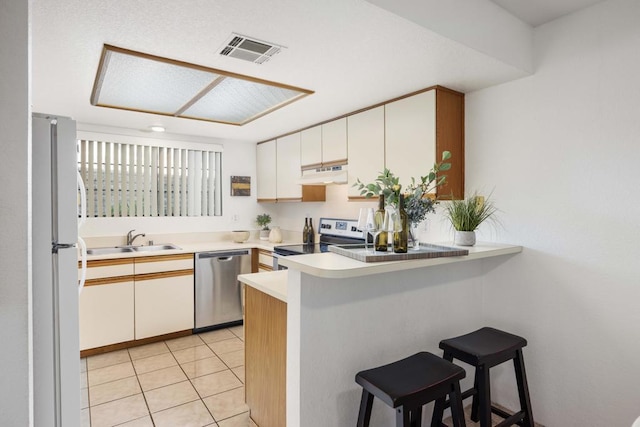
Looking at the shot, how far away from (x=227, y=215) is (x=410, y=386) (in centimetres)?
349

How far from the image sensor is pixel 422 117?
242cm

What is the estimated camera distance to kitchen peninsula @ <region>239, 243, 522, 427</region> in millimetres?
1635

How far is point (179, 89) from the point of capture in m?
2.50

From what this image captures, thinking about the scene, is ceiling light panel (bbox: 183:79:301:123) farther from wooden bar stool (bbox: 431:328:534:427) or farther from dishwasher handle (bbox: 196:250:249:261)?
wooden bar stool (bbox: 431:328:534:427)

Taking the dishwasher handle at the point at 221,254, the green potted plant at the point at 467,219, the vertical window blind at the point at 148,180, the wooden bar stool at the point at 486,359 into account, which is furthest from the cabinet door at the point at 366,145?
the vertical window blind at the point at 148,180

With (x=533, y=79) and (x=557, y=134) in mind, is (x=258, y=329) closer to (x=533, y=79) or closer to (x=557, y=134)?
(x=557, y=134)

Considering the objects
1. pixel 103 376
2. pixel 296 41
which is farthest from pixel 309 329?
pixel 103 376

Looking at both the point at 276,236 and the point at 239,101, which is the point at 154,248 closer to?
the point at 276,236

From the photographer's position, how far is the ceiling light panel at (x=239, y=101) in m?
2.49

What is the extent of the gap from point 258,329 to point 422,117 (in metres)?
1.74

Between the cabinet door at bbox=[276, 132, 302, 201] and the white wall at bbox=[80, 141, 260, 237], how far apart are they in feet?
2.08

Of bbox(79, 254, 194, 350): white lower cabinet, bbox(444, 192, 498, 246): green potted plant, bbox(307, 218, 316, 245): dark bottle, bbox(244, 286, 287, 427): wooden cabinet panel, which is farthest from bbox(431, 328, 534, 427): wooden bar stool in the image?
bbox(79, 254, 194, 350): white lower cabinet

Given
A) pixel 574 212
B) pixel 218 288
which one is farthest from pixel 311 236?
pixel 574 212

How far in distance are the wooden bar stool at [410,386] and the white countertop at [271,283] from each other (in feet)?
1.86
